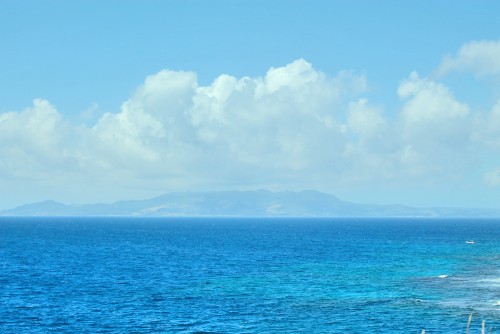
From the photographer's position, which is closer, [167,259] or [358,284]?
[358,284]

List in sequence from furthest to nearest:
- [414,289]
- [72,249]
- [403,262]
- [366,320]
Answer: [72,249] < [403,262] < [414,289] < [366,320]

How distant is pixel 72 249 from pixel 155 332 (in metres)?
122

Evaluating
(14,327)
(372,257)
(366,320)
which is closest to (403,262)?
(372,257)

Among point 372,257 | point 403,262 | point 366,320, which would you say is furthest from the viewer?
point 372,257

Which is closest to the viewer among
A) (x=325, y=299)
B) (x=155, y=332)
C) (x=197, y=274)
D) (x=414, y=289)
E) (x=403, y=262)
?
(x=155, y=332)

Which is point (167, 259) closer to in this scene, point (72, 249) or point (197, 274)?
point (197, 274)

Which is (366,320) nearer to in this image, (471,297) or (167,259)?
(471,297)

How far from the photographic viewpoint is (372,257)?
157500 mm

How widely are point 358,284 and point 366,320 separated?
30.2 metres

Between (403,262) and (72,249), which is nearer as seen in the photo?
(403,262)

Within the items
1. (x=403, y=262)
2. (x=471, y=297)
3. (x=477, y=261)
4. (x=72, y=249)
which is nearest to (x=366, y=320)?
(x=471, y=297)

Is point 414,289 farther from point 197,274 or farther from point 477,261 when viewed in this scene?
point 477,261

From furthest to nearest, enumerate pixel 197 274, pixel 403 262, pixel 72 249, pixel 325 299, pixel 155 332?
pixel 72 249
pixel 403 262
pixel 197 274
pixel 325 299
pixel 155 332

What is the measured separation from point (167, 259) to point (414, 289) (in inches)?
2826
